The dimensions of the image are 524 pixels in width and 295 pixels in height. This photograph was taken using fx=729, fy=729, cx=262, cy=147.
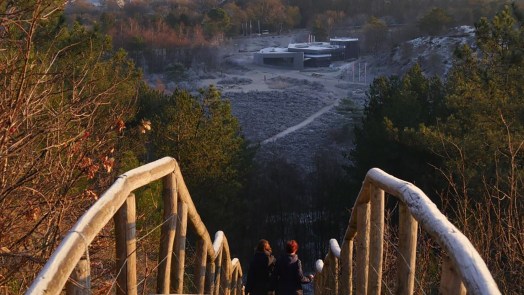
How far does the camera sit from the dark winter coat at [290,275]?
6.51m

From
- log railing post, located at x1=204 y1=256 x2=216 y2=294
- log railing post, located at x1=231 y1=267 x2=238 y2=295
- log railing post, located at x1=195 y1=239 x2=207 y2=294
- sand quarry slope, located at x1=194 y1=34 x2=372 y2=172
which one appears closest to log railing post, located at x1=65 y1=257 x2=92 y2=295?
log railing post, located at x1=195 y1=239 x2=207 y2=294

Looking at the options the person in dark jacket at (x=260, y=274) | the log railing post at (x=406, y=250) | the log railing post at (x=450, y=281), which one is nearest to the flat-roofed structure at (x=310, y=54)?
the person in dark jacket at (x=260, y=274)

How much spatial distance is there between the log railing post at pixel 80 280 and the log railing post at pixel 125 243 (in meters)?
0.56

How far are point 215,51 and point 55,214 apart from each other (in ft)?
196

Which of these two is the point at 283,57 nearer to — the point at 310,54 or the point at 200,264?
the point at 310,54

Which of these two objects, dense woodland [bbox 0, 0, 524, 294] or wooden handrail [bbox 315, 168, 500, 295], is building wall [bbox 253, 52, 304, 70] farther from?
wooden handrail [bbox 315, 168, 500, 295]

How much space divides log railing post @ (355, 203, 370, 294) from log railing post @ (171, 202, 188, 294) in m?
0.91

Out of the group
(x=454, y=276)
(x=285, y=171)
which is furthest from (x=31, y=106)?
(x=285, y=171)

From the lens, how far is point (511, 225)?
20.0ft

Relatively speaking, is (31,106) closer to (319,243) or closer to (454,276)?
(454,276)

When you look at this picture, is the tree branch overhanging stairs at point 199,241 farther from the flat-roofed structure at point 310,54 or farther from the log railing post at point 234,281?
the flat-roofed structure at point 310,54

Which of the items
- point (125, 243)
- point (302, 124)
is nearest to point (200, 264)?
point (125, 243)

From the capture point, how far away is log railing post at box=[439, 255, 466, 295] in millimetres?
2127

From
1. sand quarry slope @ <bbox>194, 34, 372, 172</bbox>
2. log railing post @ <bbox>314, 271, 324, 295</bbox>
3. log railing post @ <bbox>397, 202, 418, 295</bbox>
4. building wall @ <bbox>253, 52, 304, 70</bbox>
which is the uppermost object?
log railing post @ <bbox>397, 202, 418, 295</bbox>
